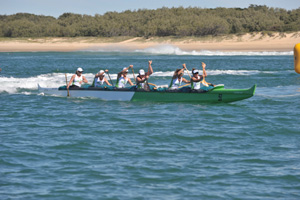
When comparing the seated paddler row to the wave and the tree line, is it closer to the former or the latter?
the wave

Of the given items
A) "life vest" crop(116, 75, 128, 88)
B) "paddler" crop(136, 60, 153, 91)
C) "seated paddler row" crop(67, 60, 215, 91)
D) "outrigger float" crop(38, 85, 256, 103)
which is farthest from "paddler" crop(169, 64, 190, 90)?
"life vest" crop(116, 75, 128, 88)

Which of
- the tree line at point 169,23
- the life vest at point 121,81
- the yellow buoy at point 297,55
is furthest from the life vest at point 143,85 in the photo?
the tree line at point 169,23

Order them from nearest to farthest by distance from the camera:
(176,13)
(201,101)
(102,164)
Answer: (102,164) → (201,101) → (176,13)

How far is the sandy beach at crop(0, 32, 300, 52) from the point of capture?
63.2 meters

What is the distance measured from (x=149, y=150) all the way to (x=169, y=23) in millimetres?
65757

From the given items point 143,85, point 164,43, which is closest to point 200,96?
point 143,85

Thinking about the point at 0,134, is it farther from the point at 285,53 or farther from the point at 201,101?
the point at 285,53

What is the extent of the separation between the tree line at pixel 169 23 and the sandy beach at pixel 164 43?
2.06 metres

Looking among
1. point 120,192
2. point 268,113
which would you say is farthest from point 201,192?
point 268,113

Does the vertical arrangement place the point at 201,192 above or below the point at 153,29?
below

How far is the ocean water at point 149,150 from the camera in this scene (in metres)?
9.44

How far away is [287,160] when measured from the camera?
11.2 m

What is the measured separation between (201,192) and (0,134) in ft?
24.0

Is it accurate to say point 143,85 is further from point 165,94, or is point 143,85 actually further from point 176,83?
point 176,83
